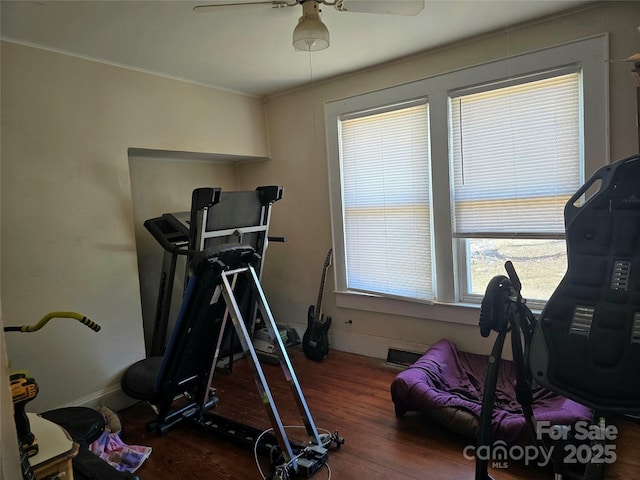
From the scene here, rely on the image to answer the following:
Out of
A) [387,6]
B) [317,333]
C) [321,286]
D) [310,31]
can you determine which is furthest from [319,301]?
[387,6]

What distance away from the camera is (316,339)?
3688 millimetres

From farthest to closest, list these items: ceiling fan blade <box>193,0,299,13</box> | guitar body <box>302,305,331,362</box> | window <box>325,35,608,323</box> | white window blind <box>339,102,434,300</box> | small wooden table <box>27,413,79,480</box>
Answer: guitar body <box>302,305,331,362</box>
white window blind <box>339,102,434,300</box>
window <box>325,35,608,323</box>
ceiling fan blade <box>193,0,299,13</box>
small wooden table <box>27,413,79,480</box>

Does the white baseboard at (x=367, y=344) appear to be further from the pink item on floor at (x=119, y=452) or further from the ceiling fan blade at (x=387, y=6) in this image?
the ceiling fan blade at (x=387, y=6)

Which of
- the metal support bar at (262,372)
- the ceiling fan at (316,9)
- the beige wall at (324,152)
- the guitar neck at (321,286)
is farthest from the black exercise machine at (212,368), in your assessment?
the beige wall at (324,152)

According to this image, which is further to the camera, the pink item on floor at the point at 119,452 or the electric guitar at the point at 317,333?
the electric guitar at the point at 317,333

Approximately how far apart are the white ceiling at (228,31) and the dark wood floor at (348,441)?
2.42 m

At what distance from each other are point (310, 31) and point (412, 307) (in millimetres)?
2290

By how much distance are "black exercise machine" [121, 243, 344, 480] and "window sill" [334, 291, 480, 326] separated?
53.1 inches

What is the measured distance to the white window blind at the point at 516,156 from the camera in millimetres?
2666

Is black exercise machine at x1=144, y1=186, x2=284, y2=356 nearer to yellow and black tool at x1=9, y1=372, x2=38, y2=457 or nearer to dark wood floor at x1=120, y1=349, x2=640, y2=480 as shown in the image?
dark wood floor at x1=120, y1=349, x2=640, y2=480

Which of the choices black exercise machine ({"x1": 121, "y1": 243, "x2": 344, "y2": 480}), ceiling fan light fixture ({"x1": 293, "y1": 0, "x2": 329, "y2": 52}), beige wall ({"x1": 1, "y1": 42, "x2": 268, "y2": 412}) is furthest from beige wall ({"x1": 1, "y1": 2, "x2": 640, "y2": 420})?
ceiling fan light fixture ({"x1": 293, "y1": 0, "x2": 329, "y2": 52})

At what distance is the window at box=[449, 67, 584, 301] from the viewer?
2678 mm

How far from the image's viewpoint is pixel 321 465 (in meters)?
2.20

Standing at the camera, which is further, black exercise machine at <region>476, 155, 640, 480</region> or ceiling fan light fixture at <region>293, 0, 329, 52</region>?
ceiling fan light fixture at <region>293, 0, 329, 52</region>
